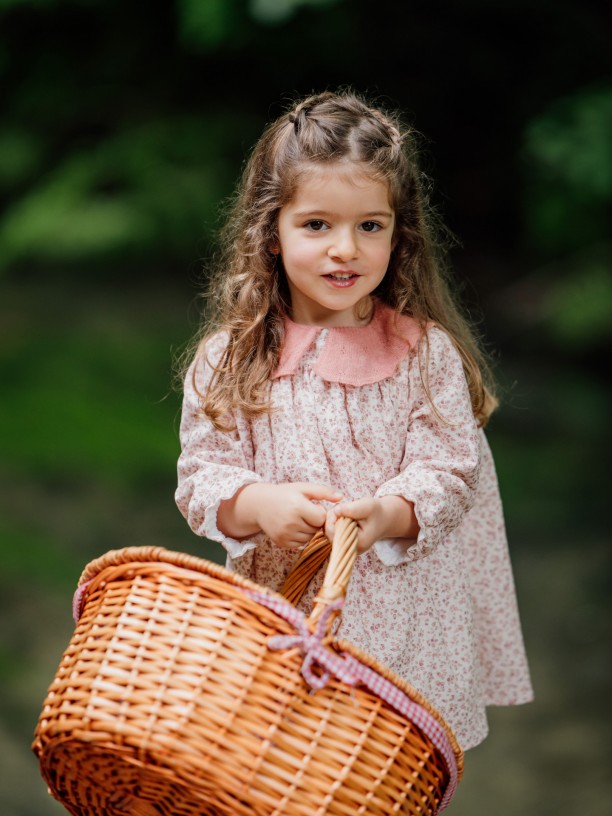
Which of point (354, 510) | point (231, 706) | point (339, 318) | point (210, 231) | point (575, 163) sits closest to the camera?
point (231, 706)

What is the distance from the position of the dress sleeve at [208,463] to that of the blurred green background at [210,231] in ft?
4.63

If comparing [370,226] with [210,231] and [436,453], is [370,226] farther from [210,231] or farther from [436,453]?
[210,231]

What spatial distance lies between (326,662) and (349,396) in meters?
0.40

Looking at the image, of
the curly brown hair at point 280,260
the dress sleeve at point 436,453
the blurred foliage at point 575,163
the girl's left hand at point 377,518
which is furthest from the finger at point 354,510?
the blurred foliage at point 575,163

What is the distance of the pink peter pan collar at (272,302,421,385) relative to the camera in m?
1.39

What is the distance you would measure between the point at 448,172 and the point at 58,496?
204cm

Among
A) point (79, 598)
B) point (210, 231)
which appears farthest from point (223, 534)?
point (210, 231)

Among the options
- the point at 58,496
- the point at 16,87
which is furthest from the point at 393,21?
the point at 58,496

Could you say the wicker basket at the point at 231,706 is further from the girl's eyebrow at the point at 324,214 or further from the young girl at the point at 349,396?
the girl's eyebrow at the point at 324,214

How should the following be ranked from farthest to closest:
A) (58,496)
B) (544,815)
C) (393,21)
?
(393,21) → (58,496) → (544,815)

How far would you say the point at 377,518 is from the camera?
49.3 inches

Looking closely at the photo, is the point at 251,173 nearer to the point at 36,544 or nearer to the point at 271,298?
the point at 271,298

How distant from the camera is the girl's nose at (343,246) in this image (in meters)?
1.32

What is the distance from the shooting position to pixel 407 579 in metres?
1.41
